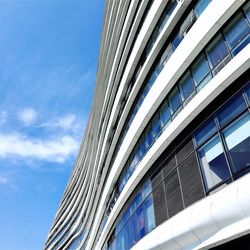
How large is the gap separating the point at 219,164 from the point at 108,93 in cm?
1762

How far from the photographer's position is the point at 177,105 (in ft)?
43.0

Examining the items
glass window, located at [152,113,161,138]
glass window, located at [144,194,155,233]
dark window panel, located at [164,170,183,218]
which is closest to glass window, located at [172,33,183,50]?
glass window, located at [152,113,161,138]

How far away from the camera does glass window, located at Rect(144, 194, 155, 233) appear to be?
44.8 feet

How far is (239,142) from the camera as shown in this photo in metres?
8.75

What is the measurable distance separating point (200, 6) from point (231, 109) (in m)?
5.64

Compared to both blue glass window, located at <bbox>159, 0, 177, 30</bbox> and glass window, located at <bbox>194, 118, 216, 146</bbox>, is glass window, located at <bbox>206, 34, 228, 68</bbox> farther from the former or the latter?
blue glass window, located at <bbox>159, 0, 177, 30</bbox>

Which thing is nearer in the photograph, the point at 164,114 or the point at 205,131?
Result: the point at 205,131

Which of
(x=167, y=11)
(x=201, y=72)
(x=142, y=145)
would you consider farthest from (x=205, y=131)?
(x=167, y=11)

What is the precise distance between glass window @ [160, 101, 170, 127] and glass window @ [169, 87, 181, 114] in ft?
1.50

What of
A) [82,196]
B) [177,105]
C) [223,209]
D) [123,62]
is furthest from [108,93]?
[82,196]

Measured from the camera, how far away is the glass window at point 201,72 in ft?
36.7

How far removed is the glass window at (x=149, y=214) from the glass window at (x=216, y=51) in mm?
7845

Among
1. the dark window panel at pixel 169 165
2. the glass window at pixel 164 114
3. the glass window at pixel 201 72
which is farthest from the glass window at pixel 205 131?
the glass window at pixel 164 114

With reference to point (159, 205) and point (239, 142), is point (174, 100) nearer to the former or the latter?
point (239, 142)
